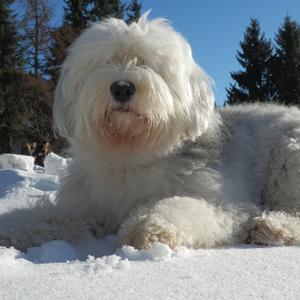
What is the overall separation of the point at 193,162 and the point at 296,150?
1003 millimetres

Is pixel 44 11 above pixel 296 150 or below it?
above

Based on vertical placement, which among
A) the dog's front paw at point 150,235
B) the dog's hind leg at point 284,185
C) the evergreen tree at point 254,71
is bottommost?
the dog's front paw at point 150,235

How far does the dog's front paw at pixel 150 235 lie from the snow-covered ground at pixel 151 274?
101mm

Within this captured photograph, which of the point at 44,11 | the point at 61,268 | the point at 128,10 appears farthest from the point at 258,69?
the point at 61,268

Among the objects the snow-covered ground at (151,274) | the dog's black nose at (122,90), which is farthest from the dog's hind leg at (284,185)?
the dog's black nose at (122,90)

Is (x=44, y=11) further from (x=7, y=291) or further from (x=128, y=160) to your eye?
(x=7, y=291)

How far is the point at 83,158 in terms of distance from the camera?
4.14 m

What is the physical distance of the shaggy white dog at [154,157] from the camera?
3441mm

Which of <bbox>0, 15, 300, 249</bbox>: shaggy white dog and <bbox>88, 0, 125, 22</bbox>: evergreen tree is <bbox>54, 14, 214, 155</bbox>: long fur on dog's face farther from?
<bbox>88, 0, 125, 22</bbox>: evergreen tree

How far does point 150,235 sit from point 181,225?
30cm

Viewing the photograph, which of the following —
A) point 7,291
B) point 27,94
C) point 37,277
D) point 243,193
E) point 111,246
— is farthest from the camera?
point 27,94

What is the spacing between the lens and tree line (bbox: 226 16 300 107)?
33.3 m

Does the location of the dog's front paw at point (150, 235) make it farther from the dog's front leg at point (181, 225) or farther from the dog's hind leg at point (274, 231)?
the dog's hind leg at point (274, 231)

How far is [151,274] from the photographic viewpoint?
7.44ft
